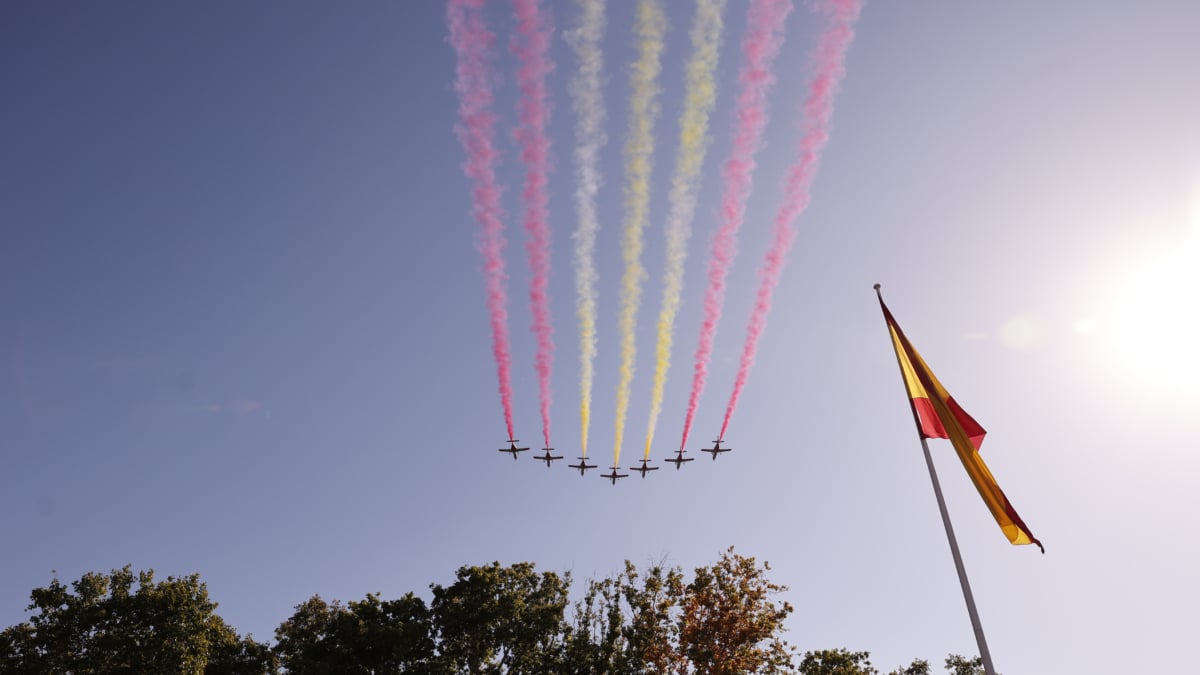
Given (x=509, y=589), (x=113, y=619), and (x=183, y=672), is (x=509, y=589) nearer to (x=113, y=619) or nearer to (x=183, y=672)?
(x=183, y=672)

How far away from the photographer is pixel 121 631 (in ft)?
127

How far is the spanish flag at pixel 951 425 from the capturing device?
15391mm

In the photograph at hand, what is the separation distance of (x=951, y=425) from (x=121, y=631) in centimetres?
5172

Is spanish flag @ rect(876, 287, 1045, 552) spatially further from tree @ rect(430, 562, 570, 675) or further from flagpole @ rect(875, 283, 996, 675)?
tree @ rect(430, 562, 570, 675)

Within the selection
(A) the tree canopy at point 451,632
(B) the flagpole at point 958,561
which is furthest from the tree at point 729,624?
(B) the flagpole at point 958,561

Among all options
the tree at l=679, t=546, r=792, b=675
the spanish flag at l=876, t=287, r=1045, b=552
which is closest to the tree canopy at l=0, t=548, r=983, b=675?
the tree at l=679, t=546, r=792, b=675

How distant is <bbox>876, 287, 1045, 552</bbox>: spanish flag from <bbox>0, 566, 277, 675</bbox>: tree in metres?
47.9

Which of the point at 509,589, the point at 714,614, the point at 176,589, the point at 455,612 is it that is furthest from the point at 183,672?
the point at 714,614

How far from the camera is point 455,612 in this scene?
37438 mm

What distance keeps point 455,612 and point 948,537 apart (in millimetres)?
31992

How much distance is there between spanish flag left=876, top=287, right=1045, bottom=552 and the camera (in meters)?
15.4

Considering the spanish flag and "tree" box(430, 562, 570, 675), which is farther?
"tree" box(430, 562, 570, 675)

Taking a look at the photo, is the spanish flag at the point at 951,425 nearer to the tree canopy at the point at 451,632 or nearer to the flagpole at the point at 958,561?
the flagpole at the point at 958,561

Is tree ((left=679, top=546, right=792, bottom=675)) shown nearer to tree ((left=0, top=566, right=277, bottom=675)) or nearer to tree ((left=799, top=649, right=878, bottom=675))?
tree ((left=799, top=649, right=878, bottom=675))
